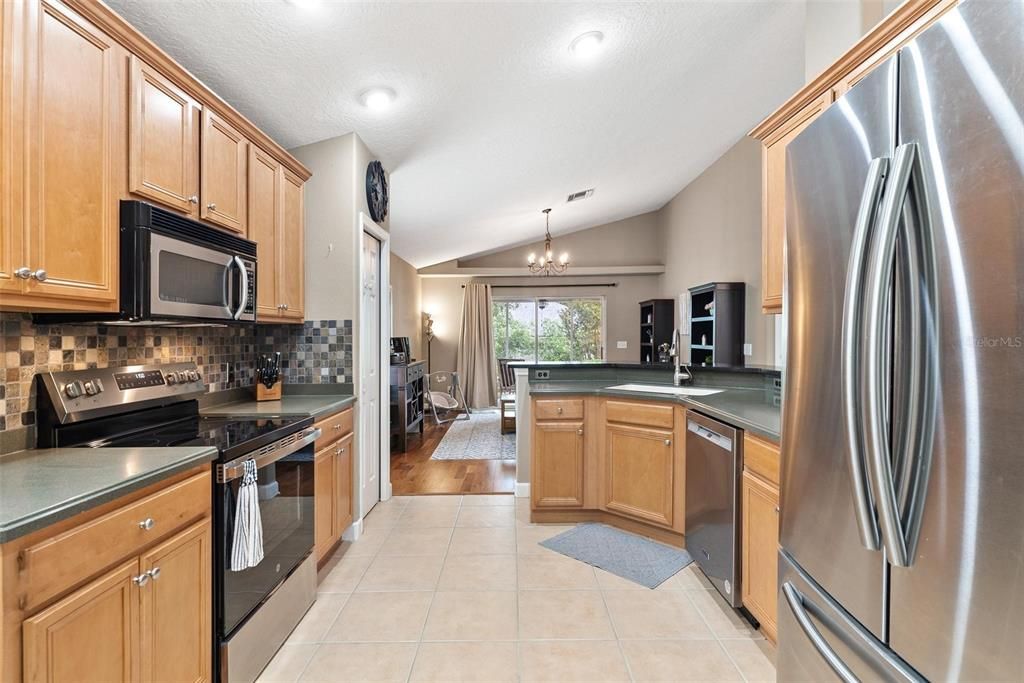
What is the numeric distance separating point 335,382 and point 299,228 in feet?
3.11

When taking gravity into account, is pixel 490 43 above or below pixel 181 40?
above

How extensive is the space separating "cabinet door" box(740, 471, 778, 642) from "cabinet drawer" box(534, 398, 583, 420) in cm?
118

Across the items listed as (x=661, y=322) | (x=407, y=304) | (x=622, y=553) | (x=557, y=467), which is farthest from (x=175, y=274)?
(x=661, y=322)

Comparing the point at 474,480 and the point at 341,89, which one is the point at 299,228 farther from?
the point at 474,480

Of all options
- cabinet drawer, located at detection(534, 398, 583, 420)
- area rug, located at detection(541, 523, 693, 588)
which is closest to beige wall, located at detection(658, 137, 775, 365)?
cabinet drawer, located at detection(534, 398, 583, 420)

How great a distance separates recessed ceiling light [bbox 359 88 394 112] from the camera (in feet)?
7.79

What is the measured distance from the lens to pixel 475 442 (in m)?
5.35

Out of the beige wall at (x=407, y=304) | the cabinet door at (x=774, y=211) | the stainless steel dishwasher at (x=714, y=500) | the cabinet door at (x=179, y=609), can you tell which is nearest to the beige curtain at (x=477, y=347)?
the beige wall at (x=407, y=304)

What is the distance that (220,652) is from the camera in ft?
4.89

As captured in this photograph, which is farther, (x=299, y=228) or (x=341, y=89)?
(x=299, y=228)

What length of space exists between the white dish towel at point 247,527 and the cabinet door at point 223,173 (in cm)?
111

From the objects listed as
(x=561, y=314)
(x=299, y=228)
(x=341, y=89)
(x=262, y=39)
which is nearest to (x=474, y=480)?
(x=299, y=228)

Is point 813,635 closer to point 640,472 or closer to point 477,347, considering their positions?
point 640,472

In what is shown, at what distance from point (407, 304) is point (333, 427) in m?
4.66
